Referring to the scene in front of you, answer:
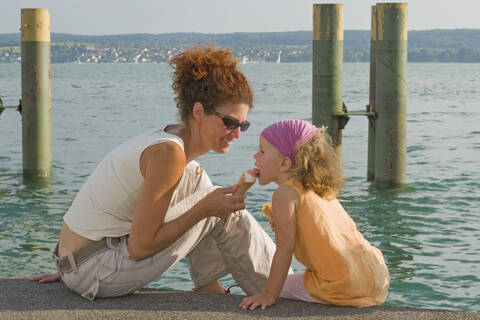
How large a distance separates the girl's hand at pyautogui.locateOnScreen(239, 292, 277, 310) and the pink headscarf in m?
0.71

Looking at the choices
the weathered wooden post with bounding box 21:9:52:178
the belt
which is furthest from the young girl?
the weathered wooden post with bounding box 21:9:52:178

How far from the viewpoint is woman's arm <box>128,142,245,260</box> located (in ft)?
12.2

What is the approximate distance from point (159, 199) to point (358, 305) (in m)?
1.17

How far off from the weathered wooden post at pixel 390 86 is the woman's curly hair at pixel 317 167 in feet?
21.2

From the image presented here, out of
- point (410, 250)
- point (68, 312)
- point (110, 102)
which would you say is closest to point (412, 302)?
point (410, 250)

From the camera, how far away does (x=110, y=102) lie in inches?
1671

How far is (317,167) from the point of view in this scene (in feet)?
12.9

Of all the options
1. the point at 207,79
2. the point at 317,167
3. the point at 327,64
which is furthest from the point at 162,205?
the point at 327,64

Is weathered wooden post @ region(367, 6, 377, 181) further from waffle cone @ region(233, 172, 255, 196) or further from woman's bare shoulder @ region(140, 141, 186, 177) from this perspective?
woman's bare shoulder @ region(140, 141, 186, 177)

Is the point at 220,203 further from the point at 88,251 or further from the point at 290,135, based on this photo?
the point at 88,251

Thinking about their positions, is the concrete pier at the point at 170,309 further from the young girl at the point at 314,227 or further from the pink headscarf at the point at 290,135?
the pink headscarf at the point at 290,135

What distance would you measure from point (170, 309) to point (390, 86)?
22.4 ft

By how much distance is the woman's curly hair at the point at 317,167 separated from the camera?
3910 mm

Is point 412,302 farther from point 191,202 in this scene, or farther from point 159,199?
point 159,199
